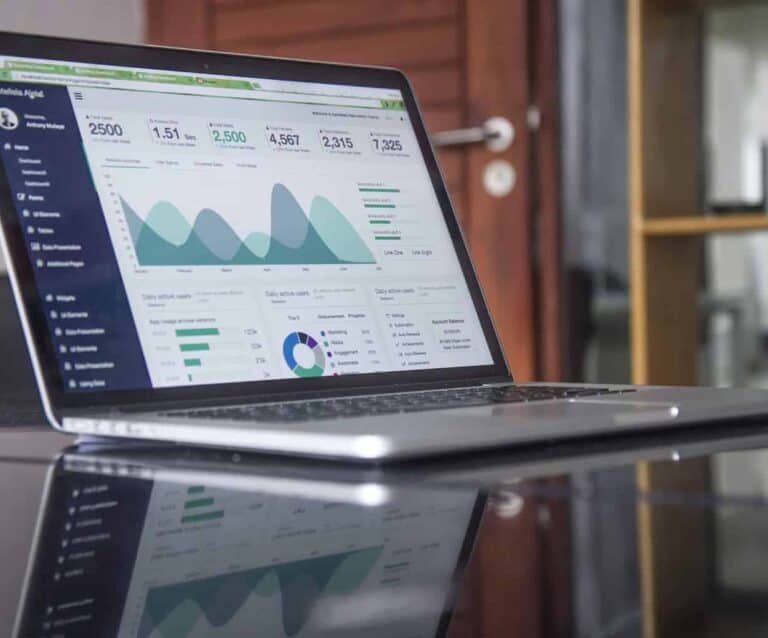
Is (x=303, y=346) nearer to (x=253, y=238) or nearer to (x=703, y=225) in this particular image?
(x=253, y=238)

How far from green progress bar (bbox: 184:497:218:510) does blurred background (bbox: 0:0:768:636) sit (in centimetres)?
157

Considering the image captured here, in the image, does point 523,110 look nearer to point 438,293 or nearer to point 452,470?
point 438,293

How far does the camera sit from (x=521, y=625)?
335 millimetres

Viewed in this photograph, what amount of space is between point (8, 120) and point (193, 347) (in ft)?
0.52

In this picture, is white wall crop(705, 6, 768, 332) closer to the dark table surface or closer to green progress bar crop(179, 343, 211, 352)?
green progress bar crop(179, 343, 211, 352)

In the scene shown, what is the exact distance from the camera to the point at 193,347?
705mm

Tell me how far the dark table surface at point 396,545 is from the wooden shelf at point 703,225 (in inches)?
55.5

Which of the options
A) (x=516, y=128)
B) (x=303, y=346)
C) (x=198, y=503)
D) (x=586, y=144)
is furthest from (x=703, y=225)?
(x=198, y=503)

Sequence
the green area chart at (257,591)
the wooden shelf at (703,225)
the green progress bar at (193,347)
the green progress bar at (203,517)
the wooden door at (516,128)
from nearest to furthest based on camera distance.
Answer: the green area chart at (257,591)
the green progress bar at (203,517)
the green progress bar at (193,347)
the wooden shelf at (703,225)
the wooden door at (516,128)

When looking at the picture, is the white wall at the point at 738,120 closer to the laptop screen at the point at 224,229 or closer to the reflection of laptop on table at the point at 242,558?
the laptop screen at the point at 224,229

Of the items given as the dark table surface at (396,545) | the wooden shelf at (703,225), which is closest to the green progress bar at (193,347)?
the dark table surface at (396,545)

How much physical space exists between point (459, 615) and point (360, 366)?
435 millimetres

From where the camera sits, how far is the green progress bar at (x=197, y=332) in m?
0.70

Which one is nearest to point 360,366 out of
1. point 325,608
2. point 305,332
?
point 305,332
